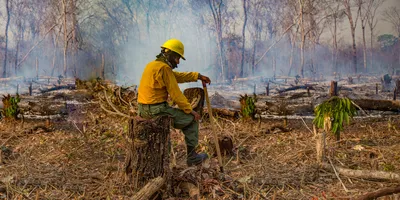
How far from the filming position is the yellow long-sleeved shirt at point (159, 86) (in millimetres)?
4477

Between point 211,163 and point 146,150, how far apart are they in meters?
1.81

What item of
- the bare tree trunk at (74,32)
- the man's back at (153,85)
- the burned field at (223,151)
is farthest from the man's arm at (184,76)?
the bare tree trunk at (74,32)

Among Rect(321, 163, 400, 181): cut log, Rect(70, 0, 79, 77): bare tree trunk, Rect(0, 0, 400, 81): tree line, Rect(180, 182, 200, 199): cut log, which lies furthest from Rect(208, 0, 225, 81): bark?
Rect(180, 182, 200, 199): cut log

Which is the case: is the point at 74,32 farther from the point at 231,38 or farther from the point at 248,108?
the point at 248,108

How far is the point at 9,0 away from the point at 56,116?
12.4ft

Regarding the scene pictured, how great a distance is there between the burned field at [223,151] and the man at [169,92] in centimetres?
49

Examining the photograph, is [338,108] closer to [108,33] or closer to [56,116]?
[56,116]

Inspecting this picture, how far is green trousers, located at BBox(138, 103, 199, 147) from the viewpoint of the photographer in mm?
4695

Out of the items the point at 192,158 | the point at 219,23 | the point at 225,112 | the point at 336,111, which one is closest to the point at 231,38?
the point at 219,23

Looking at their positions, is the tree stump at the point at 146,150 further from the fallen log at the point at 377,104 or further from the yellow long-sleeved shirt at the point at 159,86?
the fallen log at the point at 377,104

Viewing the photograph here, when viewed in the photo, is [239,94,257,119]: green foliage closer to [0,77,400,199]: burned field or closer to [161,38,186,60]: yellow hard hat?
[0,77,400,199]: burned field

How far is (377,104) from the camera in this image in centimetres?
804

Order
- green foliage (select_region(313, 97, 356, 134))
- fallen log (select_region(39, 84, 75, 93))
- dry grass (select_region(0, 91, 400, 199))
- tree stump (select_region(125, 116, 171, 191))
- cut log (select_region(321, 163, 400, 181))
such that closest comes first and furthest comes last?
tree stump (select_region(125, 116, 171, 191))
dry grass (select_region(0, 91, 400, 199))
cut log (select_region(321, 163, 400, 181))
green foliage (select_region(313, 97, 356, 134))
fallen log (select_region(39, 84, 75, 93))

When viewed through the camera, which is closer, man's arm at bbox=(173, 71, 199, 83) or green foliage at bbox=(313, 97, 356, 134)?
man's arm at bbox=(173, 71, 199, 83)
